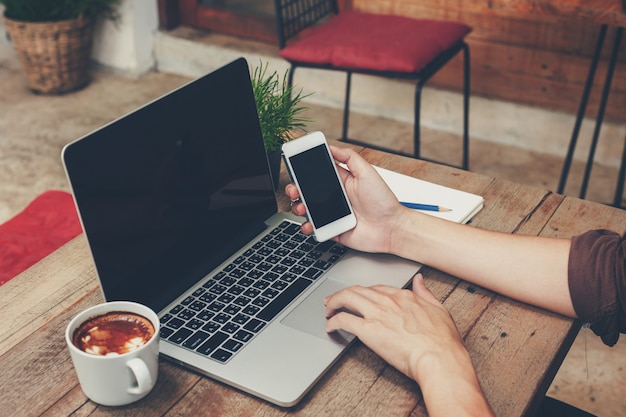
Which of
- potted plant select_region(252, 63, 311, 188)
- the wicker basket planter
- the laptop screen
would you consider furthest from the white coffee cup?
the wicker basket planter

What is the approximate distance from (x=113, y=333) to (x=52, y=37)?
2.67m

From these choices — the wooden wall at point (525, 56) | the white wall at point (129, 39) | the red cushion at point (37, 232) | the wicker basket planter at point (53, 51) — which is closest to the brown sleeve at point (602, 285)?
the red cushion at point (37, 232)

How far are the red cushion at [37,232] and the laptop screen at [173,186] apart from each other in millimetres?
630

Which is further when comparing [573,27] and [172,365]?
[573,27]

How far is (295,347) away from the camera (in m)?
0.94

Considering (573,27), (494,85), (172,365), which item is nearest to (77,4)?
(494,85)

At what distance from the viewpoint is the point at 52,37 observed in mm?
3250

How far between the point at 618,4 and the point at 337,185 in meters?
1.11

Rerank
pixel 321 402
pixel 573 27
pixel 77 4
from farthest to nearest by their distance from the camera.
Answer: pixel 77 4 < pixel 573 27 < pixel 321 402

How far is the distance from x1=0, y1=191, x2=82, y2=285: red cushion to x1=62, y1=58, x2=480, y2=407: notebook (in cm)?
63

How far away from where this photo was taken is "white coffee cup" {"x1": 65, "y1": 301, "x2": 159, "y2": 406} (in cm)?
82

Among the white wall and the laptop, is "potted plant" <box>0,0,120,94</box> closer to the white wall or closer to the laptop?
the white wall

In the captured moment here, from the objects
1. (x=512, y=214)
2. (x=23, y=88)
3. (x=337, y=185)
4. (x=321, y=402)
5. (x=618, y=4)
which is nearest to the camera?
(x=321, y=402)

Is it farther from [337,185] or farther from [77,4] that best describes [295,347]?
[77,4]
